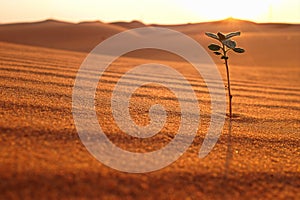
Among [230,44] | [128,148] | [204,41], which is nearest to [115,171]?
[128,148]

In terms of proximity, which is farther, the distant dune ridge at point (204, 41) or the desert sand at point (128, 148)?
Answer: the distant dune ridge at point (204, 41)

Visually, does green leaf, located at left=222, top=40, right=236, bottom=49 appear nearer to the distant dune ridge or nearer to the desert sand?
the desert sand

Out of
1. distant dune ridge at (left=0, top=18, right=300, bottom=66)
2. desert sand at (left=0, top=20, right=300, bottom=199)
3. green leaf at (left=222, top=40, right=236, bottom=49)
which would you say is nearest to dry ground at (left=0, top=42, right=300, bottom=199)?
desert sand at (left=0, top=20, right=300, bottom=199)

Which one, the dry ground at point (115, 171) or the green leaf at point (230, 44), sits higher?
the green leaf at point (230, 44)

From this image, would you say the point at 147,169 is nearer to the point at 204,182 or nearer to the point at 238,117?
the point at 204,182

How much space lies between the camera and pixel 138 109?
1720 mm

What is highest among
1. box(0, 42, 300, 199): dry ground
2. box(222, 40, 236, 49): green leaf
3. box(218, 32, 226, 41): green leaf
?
box(218, 32, 226, 41): green leaf

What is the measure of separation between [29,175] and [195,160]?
599 millimetres

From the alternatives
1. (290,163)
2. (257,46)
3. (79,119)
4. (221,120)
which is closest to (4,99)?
(79,119)

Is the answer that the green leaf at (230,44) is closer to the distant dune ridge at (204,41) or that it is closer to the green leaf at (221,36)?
the green leaf at (221,36)

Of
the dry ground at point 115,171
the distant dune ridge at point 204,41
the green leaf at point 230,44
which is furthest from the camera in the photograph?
the distant dune ridge at point 204,41

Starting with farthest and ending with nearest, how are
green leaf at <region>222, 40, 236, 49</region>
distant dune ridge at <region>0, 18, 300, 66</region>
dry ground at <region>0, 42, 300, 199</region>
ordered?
1. distant dune ridge at <region>0, 18, 300, 66</region>
2. green leaf at <region>222, 40, 236, 49</region>
3. dry ground at <region>0, 42, 300, 199</region>

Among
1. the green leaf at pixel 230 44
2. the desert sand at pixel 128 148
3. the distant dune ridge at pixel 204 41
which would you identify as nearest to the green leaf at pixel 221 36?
the green leaf at pixel 230 44

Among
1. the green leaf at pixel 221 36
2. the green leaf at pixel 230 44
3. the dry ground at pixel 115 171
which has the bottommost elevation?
the dry ground at pixel 115 171
